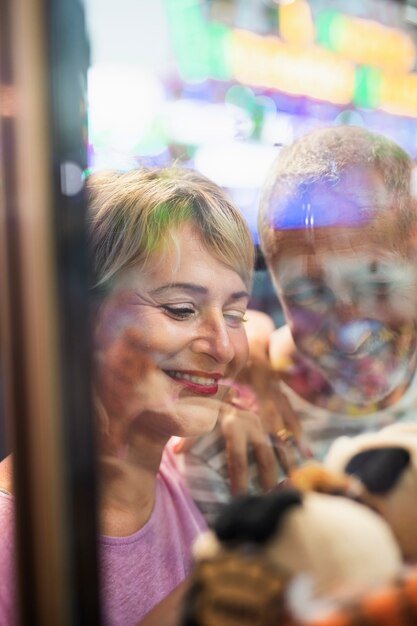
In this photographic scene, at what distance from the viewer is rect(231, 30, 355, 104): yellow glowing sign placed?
44.6 inches

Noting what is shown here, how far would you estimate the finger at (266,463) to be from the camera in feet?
4.04

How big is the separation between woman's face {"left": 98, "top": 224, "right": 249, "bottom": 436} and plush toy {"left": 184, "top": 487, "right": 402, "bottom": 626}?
31cm

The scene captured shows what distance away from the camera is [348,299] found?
1.27 meters

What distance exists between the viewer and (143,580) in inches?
Answer: 47.0

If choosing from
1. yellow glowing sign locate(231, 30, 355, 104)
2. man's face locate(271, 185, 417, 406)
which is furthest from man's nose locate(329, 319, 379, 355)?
yellow glowing sign locate(231, 30, 355, 104)

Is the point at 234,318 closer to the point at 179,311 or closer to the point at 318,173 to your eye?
the point at 179,311

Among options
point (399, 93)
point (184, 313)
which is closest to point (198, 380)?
point (184, 313)

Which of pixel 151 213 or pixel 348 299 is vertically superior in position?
pixel 151 213

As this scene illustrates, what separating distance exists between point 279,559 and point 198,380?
0.38m

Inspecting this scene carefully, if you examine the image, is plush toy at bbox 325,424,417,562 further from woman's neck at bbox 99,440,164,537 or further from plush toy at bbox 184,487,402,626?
woman's neck at bbox 99,440,164,537

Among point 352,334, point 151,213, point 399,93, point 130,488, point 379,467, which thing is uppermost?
point 399,93

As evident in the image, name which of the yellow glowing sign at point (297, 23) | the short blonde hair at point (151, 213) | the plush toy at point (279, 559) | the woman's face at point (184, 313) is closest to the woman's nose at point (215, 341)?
the woman's face at point (184, 313)

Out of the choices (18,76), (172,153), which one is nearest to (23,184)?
(18,76)

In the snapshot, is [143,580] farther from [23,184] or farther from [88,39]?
[88,39]
